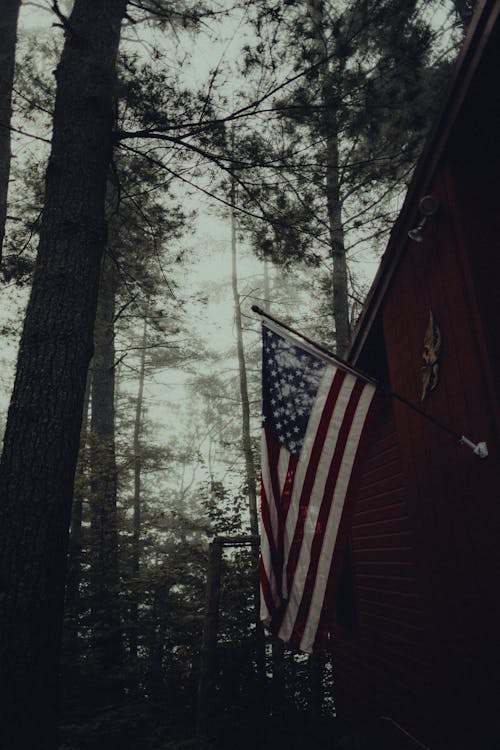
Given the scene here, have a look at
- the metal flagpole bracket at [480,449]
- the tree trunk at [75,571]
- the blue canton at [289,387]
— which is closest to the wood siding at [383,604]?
the blue canton at [289,387]

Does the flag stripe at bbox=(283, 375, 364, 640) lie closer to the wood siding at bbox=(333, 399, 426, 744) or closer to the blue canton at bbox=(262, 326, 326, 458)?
the blue canton at bbox=(262, 326, 326, 458)

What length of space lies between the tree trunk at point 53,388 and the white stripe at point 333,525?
189 centimetres

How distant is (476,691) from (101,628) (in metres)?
6.52

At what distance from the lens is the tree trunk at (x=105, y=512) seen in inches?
285

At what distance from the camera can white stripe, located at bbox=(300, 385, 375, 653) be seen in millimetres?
2828

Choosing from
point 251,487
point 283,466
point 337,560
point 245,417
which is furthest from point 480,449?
point 245,417

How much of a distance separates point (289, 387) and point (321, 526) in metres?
0.99

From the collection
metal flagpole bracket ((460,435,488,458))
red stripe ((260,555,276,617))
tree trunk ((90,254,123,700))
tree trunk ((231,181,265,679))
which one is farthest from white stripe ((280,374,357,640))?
tree trunk ((90,254,123,700))

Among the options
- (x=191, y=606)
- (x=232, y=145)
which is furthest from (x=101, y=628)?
(x=232, y=145)

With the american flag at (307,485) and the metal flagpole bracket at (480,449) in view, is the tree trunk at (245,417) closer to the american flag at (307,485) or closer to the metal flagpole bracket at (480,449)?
the american flag at (307,485)

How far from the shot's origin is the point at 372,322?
4812 millimetres

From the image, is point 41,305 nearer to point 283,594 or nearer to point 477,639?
point 283,594

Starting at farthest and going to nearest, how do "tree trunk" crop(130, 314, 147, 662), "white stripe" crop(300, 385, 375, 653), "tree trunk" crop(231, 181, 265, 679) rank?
"tree trunk" crop(130, 314, 147, 662)
"tree trunk" crop(231, 181, 265, 679)
"white stripe" crop(300, 385, 375, 653)

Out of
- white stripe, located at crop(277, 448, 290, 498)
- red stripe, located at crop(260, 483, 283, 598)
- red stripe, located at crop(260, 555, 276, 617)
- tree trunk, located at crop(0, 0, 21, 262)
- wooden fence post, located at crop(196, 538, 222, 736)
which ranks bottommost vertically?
wooden fence post, located at crop(196, 538, 222, 736)
